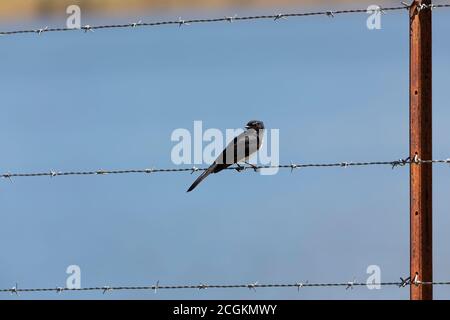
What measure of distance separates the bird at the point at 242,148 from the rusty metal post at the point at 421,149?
1.86 m

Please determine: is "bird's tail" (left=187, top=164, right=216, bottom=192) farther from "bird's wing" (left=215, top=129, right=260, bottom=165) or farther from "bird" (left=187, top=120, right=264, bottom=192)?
"bird's wing" (left=215, top=129, right=260, bottom=165)

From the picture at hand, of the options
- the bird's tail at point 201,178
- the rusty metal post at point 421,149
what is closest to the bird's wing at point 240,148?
the bird's tail at point 201,178

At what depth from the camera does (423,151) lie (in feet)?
25.0

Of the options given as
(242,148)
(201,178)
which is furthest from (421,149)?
(242,148)

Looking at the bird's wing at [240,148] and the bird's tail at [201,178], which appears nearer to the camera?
the bird's tail at [201,178]

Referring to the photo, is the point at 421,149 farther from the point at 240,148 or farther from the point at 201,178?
the point at 240,148

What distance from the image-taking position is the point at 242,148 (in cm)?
986

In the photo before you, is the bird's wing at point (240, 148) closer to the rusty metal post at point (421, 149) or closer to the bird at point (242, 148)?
the bird at point (242, 148)

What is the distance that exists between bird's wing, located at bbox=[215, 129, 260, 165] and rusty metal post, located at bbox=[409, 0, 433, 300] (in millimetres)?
2117

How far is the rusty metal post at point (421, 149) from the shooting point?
7.57 metres

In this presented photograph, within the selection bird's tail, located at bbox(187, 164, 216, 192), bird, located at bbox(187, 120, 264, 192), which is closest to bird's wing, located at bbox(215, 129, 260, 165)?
bird, located at bbox(187, 120, 264, 192)

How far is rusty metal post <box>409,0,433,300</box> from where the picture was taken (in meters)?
7.57

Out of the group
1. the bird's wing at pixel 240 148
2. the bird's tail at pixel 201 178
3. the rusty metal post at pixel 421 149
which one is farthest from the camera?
the bird's wing at pixel 240 148
